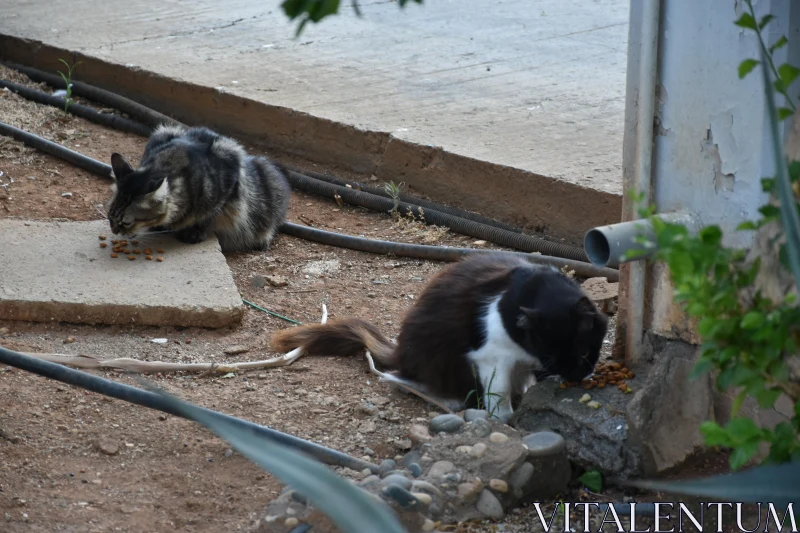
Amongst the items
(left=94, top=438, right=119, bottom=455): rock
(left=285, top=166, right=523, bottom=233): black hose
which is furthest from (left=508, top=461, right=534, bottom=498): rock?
(left=285, top=166, right=523, bottom=233): black hose

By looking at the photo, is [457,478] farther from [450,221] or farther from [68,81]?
[68,81]

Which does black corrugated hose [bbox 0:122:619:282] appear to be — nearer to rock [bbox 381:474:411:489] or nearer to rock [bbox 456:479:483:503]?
rock [bbox 456:479:483:503]

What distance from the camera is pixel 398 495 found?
2525 millimetres

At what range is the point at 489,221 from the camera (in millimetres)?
5141

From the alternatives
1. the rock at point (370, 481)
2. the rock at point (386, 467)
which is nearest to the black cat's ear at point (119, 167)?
the rock at point (386, 467)

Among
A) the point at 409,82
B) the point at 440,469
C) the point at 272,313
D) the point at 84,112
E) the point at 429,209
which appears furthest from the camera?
the point at 409,82

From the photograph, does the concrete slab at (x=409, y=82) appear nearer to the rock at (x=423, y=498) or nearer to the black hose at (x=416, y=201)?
the black hose at (x=416, y=201)

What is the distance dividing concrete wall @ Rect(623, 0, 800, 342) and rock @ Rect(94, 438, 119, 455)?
68.8 inches

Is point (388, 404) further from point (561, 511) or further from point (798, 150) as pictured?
point (798, 150)

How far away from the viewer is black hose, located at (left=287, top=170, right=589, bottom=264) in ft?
15.3

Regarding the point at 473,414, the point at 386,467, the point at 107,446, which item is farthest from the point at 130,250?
the point at 386,467

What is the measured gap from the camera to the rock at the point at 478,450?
2770 mm

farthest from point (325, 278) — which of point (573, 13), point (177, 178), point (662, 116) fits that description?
point (573, 13)

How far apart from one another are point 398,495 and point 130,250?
2566mm
